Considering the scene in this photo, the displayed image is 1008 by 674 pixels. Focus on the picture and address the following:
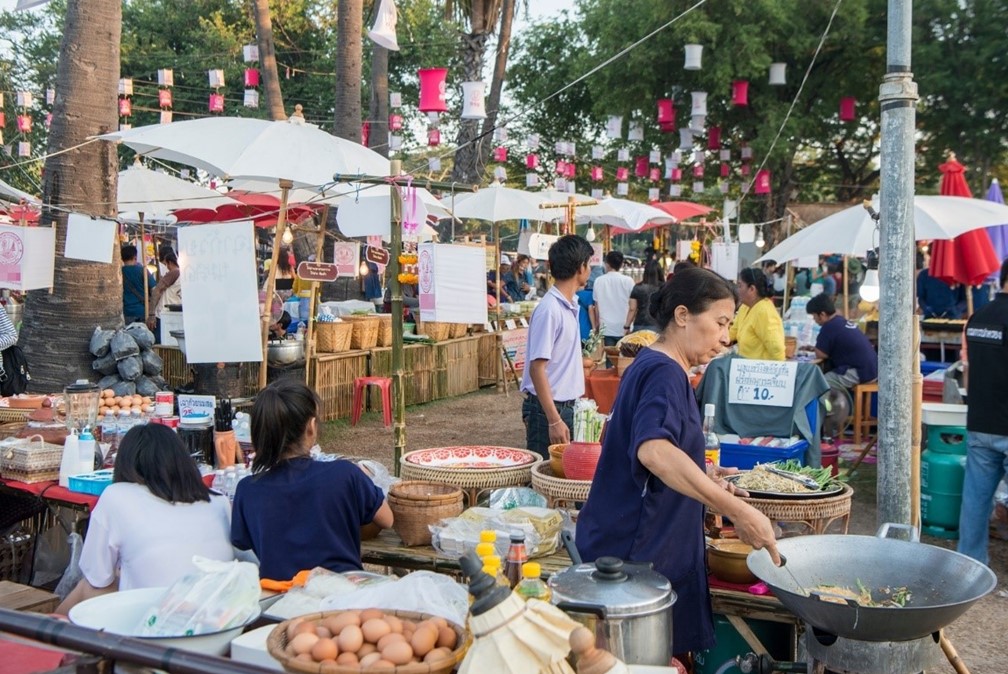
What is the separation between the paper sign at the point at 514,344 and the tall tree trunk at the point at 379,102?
19.7 ft

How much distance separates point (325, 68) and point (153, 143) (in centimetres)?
2429

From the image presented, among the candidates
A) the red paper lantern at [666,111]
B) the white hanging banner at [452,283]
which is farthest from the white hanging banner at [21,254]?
the red paper lantern at [666,111]

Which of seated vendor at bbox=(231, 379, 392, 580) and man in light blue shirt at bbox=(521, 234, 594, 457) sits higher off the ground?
man in light blue shirt at bbox=(521, 234, 594, 457)

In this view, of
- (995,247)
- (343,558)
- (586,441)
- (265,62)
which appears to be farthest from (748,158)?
(343,558)

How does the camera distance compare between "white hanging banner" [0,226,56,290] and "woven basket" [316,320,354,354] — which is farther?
"woven basket" [316,320,354,354]

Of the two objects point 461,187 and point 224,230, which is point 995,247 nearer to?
point 461,187

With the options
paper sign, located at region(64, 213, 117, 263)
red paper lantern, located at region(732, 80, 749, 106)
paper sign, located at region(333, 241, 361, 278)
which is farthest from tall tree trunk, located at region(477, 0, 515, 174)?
paper sign, located at region(64, 213, 117, 263)

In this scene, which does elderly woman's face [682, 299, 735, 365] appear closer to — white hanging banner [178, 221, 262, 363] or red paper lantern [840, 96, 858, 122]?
white hanging banner [178, 221, 262, 363]

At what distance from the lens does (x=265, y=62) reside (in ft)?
55.4

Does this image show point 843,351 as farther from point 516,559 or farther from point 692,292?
point 516,559

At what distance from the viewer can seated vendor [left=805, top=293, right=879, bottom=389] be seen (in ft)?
30.0

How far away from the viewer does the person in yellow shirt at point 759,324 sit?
8.09 m

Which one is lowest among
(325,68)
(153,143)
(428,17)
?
(153,143)

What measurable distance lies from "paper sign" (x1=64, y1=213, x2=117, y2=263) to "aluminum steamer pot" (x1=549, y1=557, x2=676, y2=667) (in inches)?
240
